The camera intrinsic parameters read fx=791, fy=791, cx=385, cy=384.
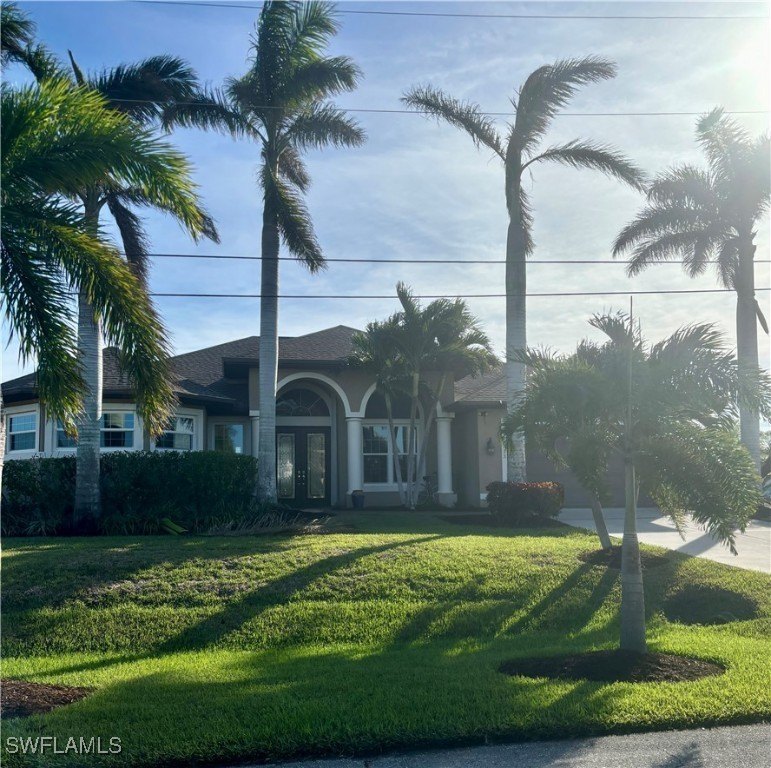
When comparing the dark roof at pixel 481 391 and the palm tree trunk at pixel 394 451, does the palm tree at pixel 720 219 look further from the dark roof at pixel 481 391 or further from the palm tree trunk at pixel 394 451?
the palm tree trunk at pixel 394 451

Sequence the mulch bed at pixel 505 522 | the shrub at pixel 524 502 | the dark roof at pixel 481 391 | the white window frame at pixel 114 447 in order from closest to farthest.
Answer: the mulch bed at pixel 505 522, the shrub at pixel 524 502, the white window frame at pixel 114 447, the dark roof at pixel 481 391

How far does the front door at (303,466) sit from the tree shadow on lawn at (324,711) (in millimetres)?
15631

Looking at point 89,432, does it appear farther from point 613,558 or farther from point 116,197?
point 613,558

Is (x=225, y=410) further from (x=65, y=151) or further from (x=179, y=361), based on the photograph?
(x=65, y=151)

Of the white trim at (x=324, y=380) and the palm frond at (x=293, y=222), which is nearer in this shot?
the palm frond at (x=293, y=222)

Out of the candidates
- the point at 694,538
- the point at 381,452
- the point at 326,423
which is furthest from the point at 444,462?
the point at 694,538

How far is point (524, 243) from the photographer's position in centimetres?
Answer: 1741

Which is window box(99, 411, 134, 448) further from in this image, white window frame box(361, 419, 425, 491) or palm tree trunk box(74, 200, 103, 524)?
white window frame box(361, 419, 425, 491)

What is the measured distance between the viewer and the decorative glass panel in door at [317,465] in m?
23.5

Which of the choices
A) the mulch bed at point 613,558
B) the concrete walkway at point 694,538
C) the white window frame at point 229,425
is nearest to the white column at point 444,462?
the concrete walkway at point 694,538

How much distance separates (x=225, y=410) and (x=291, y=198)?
7.15 m

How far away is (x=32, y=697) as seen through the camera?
650 centimetres

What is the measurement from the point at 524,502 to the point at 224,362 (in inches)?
350

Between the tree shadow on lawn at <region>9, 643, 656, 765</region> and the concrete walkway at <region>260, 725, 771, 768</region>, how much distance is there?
4.5 inches
